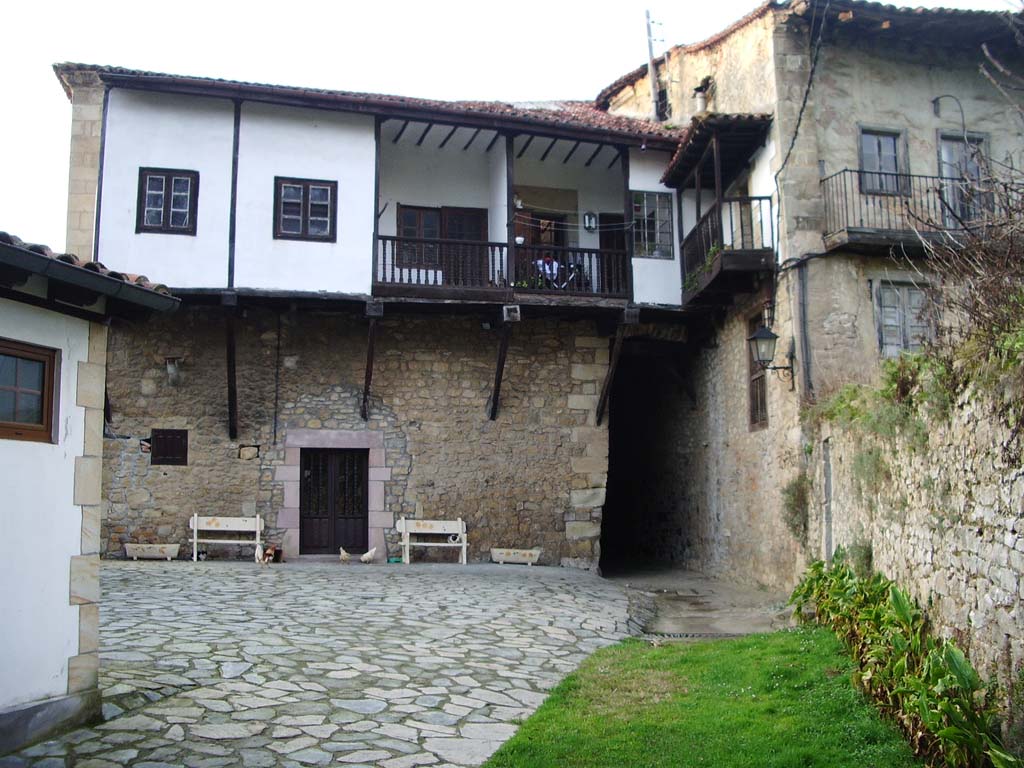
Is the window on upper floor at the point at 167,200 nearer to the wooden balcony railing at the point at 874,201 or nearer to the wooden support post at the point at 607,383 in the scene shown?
the wooden support post at the point at 607,383

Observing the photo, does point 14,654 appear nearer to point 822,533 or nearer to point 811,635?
point 811,635

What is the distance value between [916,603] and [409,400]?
926cm

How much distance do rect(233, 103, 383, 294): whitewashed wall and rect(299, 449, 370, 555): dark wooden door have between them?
112 inches

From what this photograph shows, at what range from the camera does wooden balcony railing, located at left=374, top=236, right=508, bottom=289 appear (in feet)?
43.6

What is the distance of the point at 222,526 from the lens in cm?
1334

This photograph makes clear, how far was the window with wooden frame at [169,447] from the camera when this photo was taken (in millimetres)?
13586

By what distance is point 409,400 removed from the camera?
14281mm

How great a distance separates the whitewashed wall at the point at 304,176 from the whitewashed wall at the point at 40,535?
7.64 metres

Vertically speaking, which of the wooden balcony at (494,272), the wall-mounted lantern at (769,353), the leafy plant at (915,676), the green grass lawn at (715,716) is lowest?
the green grass lawn at (715,716)

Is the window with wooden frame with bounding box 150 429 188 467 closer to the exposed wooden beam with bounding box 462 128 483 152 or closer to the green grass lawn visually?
the exposed wooden beam with bounding box 462 128 483 152

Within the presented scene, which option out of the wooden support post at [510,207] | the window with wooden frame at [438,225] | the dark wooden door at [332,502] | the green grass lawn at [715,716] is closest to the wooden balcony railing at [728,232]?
the wooden support post at [510,207]

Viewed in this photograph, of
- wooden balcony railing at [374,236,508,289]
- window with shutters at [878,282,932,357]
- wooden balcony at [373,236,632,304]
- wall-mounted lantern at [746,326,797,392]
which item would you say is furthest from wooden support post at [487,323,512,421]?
window with shutters at [878,282,932,357]

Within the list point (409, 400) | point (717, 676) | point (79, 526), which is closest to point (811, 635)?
point (717, 676)

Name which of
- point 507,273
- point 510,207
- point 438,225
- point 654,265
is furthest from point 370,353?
point 654,265
